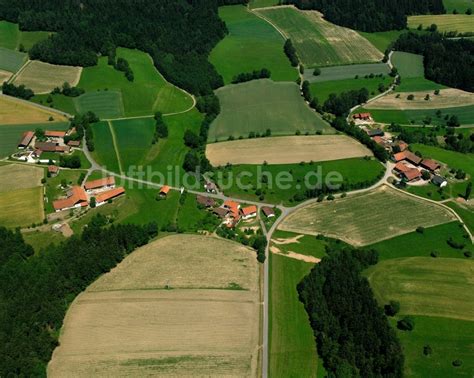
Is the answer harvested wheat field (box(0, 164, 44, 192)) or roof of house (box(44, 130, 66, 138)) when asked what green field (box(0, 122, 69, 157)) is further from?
harvested wheat field (box(0, 164, 44, 192))

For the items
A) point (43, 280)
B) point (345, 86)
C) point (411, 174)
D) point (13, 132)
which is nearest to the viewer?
point (43, 280)

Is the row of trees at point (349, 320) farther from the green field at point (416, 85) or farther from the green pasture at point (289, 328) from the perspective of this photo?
the green field at point (416, 85)

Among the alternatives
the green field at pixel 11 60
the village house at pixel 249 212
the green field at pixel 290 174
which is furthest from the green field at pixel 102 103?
the village house at pixel 249 212

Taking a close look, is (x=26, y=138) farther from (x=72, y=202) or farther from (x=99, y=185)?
(x=72, y=202)

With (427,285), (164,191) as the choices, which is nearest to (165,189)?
(164,191)

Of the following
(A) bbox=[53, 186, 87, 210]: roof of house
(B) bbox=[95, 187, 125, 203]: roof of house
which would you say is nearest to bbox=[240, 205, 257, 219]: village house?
(B) bbox=[95, 187, 125, 203]: roof of house

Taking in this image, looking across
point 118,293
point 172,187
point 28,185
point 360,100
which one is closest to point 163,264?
point 118,293

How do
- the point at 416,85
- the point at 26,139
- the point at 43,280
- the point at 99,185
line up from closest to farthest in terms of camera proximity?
1. the point at 43,280
2. the point at 99,185
3. the point at 26,139
4. the point at 416,85
